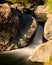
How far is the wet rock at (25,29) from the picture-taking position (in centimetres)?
2588

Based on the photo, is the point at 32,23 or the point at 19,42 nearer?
the point at 19,42

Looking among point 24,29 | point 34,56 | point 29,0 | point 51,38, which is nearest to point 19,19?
point 24,29

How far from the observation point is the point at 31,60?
21.6 meters

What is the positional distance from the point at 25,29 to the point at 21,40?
5.39 ft

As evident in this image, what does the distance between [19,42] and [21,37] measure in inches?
27.8

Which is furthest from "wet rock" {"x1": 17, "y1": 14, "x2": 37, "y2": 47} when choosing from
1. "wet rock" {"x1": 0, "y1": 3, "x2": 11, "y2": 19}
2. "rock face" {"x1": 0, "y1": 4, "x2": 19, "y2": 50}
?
"wet rock" {"x1": 0, "y1": 3, "x2": 11, "y2": 19}

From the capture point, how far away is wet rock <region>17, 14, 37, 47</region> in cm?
2588

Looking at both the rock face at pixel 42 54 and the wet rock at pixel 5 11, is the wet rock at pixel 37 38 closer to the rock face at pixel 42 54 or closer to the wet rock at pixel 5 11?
the rock face at pixel 42 54

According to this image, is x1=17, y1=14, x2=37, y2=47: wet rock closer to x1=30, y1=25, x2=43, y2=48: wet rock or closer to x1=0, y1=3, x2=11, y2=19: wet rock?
x1=30, y1=25, x2=43, y2=48: wet rock

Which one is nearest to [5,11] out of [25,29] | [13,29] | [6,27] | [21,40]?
[6,27]

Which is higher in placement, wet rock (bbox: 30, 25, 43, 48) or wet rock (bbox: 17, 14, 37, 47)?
wet rock (bbox: 17, 14, 37, 47)

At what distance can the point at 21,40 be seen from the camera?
25859mm

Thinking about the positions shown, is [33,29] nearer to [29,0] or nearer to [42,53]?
[42,53]

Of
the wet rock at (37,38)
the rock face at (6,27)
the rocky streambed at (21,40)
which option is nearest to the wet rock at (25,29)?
the rocky streambed at (21,40)
